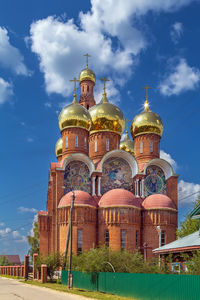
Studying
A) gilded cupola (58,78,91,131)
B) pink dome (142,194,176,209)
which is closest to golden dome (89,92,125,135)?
gilded cupola (58,78,91,131)

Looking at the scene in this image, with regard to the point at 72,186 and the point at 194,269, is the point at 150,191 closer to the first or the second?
the point at 72,186

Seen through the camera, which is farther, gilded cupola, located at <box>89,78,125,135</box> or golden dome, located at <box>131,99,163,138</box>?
gilded cupola, located at <box>89,78,125,135</box>

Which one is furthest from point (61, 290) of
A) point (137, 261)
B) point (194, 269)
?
point (194, 269)

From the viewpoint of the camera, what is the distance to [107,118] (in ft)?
126

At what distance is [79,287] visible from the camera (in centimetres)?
2130

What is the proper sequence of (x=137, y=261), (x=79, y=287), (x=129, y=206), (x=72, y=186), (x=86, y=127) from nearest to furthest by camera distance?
(x=137, y=261), (x=79, y=287), (x=129, y=206), (x=72, y=186), (x=86, y=127)

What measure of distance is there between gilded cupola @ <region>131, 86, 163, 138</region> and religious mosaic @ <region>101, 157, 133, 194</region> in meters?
3.95

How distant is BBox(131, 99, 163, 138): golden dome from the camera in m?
37.7

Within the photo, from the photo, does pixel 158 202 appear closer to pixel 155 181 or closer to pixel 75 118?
pixel 155 181

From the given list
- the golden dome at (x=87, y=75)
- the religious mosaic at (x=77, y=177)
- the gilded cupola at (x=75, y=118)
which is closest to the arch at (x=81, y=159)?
the religious mosaic at (x=77, y=177)

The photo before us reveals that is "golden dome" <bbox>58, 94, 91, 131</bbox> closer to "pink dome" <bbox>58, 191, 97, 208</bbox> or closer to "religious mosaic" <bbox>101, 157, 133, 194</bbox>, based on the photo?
"religious mosaic" <bbox>101, 157, 133, 194</bbox>

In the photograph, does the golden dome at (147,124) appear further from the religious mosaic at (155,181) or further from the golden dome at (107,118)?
the religious mosaic at (155,181)

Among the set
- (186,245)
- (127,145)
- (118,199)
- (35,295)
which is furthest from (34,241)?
(186,245)

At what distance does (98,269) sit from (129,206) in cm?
1182
